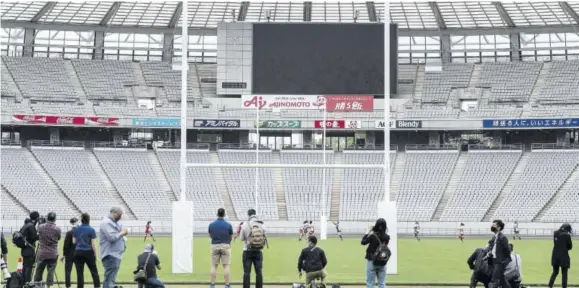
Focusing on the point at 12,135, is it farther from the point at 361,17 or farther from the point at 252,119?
the point at 361,17

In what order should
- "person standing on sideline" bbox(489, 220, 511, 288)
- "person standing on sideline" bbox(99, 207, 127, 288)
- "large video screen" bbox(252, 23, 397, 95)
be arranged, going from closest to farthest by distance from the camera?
"person standing on sideline" bbox(99, 207, 127, 288) < "person standing on sideline" bbox(489, 220, 511, 288) < "large video screen" bbox(252, 23, 397, 95)

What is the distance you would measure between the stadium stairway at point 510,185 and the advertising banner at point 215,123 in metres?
18.9

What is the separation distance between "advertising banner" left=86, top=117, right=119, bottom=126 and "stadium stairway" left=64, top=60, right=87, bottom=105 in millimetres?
2652

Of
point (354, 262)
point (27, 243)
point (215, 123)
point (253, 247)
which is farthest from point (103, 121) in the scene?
point (253, 247)

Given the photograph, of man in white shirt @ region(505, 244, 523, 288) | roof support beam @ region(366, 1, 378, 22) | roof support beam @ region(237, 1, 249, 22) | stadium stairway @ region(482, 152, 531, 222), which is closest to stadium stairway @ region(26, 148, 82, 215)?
roof support beam @ region(237, 1, 249, 22)

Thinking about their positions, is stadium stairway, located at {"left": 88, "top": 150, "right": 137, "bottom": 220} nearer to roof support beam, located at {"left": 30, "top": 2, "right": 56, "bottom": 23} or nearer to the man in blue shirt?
roof support beam, located at {"left": 30, "top": 2, "right": 56, "bottom": 23}

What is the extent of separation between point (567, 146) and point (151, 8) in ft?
103

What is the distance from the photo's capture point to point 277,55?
56.2 metres

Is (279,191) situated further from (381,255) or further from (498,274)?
(498,274)

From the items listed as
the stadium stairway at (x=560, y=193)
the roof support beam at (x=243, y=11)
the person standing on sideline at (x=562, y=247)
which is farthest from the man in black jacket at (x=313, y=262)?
the roof support beam at (x=243, y=11)

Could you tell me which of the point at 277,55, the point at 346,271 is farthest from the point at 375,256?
the point at 277,55

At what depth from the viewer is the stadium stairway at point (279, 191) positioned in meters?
61.1

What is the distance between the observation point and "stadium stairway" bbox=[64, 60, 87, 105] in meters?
68.6

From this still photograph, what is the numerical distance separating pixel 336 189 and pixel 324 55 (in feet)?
40.1
